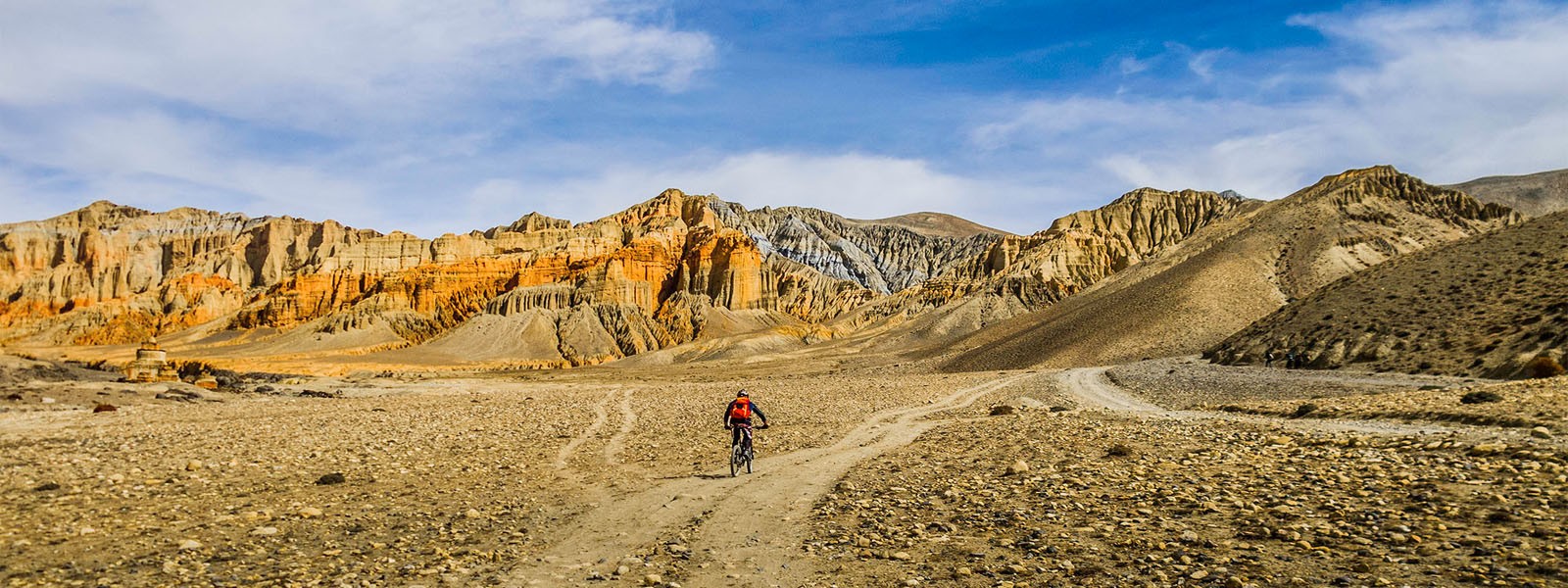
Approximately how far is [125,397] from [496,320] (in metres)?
109

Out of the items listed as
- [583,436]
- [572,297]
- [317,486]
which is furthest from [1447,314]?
[572,297]

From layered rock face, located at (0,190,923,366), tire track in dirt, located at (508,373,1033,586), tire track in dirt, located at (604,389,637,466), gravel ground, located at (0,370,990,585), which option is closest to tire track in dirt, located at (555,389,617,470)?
gravel ground, located at (0,370,990,585)

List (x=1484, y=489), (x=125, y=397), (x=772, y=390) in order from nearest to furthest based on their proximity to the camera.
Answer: (x=1484, y=489)
(x=125, y=397)
(x=772, y=390)

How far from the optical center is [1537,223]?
1783 inches

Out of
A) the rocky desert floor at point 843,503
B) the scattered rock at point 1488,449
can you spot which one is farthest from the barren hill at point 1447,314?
the scattered rock at point 1488,449

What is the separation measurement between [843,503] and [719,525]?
2.02 m

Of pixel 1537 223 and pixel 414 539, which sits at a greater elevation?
pixel 1537 223

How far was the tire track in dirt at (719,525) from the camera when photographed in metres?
9.38

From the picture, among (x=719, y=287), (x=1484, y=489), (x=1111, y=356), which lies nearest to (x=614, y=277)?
(x=719, y=287)

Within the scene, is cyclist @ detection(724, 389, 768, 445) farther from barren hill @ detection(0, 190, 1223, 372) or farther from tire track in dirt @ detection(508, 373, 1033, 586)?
barren hill @ detection(0, 190, 1223, 372)

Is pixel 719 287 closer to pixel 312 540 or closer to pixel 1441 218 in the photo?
pixel 1441 218

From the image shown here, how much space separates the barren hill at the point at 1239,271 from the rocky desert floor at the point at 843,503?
49588mm

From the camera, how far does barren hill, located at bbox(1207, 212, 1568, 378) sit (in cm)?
3267

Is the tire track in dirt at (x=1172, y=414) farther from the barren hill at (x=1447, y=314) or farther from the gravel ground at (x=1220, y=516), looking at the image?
the barren hill at (x=1447, y=314)
